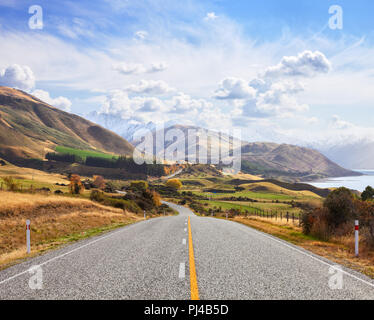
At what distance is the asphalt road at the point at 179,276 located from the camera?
6.39m

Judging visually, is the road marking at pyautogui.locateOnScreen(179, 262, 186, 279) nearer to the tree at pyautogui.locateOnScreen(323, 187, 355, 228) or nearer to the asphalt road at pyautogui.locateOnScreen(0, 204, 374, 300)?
the asphalt road at pyautogui.locateOnScreen(0, 204, 374, 300)

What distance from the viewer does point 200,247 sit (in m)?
12.4

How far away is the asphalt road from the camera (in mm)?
6395

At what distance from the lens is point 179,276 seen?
7641 millimetres

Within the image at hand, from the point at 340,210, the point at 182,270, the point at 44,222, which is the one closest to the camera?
the point at 182,270

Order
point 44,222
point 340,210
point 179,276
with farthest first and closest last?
point 44,222 < point 340,210 < point 179,276

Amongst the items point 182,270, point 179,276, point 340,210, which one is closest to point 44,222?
point 182,270

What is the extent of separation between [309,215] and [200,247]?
11177mm

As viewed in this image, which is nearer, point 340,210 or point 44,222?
point 340,210

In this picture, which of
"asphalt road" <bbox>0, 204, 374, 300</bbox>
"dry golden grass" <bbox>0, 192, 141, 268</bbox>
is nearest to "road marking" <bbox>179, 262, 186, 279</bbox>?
"asphalt road" <bbox>0, 204, 374, 300</bbox>

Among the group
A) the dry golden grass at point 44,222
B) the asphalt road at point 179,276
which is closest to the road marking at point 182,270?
the asphalt road at point 179,276

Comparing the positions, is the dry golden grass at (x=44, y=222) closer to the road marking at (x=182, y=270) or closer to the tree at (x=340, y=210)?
the road marking at (x=182, y=270)

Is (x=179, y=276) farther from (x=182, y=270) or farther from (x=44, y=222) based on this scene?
(x=44, y=222)
